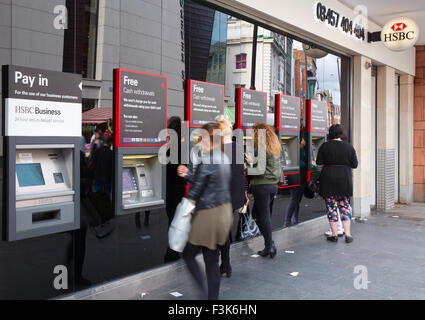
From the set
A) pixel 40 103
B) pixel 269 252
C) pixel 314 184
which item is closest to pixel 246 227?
pixel 269 252

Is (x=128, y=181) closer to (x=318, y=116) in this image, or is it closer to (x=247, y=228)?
(x=247, y=228)

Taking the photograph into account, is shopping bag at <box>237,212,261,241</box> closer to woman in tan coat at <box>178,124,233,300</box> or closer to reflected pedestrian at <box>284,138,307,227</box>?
reflected pedestrian at <box>284,138,307,227</box>

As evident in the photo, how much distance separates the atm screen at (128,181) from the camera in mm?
3898

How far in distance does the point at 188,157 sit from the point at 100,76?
4.02ft

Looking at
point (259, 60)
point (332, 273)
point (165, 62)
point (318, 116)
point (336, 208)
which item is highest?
point (259, 60)

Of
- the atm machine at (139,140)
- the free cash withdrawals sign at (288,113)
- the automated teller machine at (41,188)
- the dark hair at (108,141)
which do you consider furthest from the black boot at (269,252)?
the automated teller machine at (41,188)

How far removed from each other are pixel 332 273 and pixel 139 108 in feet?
9.14

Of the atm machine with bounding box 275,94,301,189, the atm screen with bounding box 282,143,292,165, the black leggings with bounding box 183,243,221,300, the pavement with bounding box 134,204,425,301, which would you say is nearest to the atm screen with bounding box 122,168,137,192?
the black leggings with bounding box 183,243,221,300

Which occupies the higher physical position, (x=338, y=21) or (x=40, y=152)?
(x=338, y=21)

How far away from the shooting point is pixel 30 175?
3180mm

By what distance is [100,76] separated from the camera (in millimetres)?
3766

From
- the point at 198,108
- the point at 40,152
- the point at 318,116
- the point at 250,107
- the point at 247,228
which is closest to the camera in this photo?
the point at 40,152

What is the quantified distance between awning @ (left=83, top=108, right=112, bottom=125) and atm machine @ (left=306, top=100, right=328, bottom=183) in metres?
3.87
